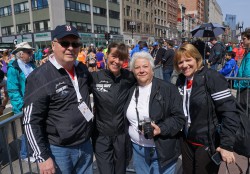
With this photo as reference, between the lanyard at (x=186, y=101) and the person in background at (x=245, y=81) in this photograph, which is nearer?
the lanyard at (x=186, y=101)

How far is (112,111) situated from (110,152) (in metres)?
0.51

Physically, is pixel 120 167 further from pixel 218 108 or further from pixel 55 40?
pixel 55 40

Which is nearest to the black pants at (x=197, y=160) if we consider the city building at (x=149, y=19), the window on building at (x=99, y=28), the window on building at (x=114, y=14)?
the city building at (x=149, y=19)

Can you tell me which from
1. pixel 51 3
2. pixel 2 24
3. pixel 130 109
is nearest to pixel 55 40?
pixel 130 109

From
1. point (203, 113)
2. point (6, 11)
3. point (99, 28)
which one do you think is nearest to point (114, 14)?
point (99, 28)

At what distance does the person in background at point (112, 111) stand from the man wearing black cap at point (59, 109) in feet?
0.75

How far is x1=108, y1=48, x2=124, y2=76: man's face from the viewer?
2820 millimetres

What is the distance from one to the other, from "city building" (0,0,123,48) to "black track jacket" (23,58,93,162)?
132 feet

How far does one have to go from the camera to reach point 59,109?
232 centimetres

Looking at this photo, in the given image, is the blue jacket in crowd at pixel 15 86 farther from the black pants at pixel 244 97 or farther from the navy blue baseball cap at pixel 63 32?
the black pants at pixel 244 97

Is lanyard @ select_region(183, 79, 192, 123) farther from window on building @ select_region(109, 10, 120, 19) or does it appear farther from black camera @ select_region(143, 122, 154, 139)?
window on building @ select_region(109, 10, 120, 19)

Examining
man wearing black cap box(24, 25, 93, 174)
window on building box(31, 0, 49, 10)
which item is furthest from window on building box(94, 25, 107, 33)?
man wearing black cap box(24, 25, 93, 174)

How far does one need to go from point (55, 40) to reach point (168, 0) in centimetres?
8775

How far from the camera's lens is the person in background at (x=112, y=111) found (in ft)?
8.93
